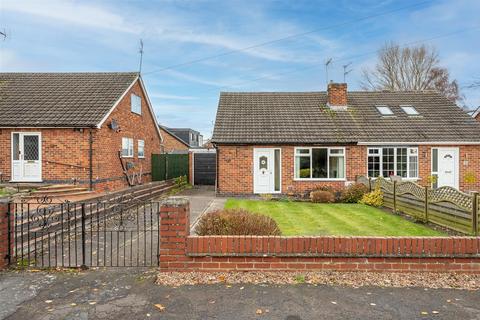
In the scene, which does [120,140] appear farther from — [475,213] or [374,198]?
[475,213]

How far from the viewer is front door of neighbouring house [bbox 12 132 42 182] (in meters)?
14.1

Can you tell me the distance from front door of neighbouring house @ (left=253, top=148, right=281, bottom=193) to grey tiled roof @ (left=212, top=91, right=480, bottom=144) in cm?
62

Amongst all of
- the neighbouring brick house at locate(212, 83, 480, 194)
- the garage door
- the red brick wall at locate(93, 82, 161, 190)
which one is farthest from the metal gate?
the garage door

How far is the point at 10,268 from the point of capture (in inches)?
222

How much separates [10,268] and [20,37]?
1389 cm

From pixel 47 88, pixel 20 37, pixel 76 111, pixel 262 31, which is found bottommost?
pixel 76 111

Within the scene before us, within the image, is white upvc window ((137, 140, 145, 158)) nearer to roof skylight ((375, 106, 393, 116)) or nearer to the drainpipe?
the drainpipe

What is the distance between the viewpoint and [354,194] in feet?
46.8

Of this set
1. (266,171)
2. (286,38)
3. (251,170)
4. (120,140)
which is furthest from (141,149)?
(286,38)

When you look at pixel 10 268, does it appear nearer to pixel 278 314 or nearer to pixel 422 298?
pixel 278 314

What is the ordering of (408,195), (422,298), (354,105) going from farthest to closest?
(354,105), (408,195), (422,298)

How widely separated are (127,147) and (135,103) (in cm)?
294

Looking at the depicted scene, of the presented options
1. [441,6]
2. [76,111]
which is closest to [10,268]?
[76,111]

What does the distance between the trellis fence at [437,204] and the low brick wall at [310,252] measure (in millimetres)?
3493
